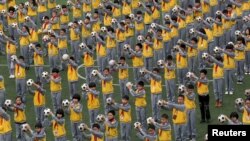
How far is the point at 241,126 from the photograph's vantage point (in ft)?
73.8

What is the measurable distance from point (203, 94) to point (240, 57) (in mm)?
3560

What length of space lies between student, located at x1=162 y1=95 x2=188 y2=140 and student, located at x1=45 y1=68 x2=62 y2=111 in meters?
4.58

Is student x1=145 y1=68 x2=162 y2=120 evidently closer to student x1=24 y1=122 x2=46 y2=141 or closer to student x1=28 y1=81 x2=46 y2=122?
student x1=28 y1=81 x2=46 y2=122

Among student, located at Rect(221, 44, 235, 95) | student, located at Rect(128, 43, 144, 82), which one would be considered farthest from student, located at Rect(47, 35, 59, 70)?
student, located at Rect(221, 44, 235, 95)

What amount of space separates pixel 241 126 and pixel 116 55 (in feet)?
37.1

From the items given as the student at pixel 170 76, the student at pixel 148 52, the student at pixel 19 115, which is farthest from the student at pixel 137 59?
the student at pixel 19 115

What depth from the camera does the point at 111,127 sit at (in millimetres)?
24625

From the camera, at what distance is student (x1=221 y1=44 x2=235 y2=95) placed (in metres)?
28.6

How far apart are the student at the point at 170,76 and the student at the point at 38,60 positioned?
509 centimetres

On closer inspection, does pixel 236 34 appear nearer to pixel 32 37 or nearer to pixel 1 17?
pixel 32 37

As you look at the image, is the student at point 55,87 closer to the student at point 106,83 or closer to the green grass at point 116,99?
the green grass at point 116,99

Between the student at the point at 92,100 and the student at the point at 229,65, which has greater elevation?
the student at the point at 229,65

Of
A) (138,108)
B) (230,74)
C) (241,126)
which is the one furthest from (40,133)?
(230,74)

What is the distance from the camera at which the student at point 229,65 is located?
2859cm
